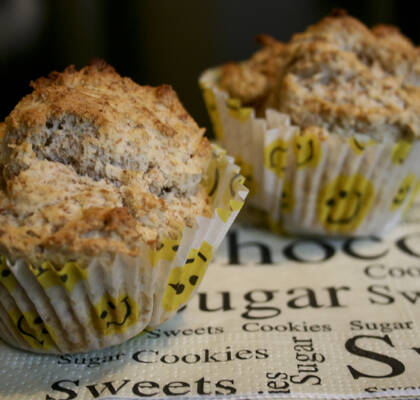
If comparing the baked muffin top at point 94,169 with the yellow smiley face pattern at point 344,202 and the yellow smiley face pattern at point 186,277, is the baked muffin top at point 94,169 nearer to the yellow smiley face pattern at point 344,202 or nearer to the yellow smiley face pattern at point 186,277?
the yellow smiley face pattern at point 186,277

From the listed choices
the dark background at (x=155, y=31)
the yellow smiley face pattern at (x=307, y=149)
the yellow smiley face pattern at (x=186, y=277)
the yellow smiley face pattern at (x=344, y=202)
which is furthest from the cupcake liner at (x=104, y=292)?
the dark background at (x=155, y=31)

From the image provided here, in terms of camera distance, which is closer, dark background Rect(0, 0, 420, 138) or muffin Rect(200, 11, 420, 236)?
muffin Rect(200, 11, 420, 236)

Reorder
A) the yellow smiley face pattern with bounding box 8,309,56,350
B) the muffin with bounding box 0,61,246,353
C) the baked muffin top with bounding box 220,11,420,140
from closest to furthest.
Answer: the muffin with bounding box 0,61,246,353 → the yellow smiley face pattern with bounding box 8,309,56,350 → the baked muffin top with bounding box 220,11,420,140

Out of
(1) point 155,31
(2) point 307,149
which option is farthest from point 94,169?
(1) point 155,31


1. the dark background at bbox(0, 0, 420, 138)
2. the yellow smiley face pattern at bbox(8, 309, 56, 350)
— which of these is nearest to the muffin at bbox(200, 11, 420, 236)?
the yellow smiley face pattern at bbox(8, 309, 56, 350)

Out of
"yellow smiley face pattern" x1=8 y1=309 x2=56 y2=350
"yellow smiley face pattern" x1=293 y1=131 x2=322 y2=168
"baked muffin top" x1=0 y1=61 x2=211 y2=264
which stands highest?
"baked muffin top" x1=0 y1=61 x2=211 y2=264

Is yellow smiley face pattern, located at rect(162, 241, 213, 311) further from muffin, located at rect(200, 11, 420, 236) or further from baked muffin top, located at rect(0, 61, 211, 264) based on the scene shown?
muffin, located at rect(200, 11, 420, 236)

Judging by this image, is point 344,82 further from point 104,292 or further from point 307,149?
point 104,292

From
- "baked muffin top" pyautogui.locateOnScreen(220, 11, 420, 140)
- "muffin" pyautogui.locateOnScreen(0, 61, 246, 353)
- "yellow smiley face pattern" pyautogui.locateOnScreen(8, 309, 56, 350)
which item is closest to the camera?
"muffin" pyautogui.locateOnScreen(0, 61, 246, 353)
